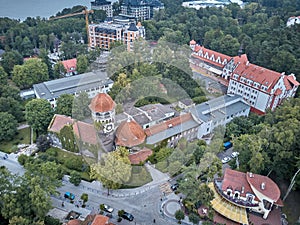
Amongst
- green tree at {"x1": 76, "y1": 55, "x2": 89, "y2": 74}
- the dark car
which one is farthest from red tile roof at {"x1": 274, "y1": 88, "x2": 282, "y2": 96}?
green tree at {"x1": 76, "y1": 55, "x2": 89, "y2": 74}

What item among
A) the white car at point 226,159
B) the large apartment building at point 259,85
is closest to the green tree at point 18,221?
the white car at point 226,159

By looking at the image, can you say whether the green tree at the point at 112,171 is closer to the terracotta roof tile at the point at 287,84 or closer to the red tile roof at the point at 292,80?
the terracotta roof tile at the point at 287,84

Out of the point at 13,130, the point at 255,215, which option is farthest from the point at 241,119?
the point at 13,130

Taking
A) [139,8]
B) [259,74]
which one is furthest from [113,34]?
[259,74]

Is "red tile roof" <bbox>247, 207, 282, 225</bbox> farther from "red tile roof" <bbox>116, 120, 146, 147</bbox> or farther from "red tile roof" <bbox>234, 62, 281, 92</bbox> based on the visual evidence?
"red tile roof" <bbox>234, 62, 281, 92</bbox>

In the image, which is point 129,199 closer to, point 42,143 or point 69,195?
point 69,195

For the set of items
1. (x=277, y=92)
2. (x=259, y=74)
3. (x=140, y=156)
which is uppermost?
(x=259, y=74)
